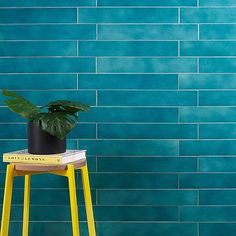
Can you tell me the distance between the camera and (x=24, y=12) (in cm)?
237

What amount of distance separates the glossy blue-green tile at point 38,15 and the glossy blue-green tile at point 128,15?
0.21ft

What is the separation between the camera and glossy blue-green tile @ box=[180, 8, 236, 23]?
235cm

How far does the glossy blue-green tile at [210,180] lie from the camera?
236cm

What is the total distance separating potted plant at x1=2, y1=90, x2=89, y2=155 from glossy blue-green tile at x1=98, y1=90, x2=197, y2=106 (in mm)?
385

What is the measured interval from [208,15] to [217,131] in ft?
1.97

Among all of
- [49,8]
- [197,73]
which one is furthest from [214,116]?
[49,8]

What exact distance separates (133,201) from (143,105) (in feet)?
1.66

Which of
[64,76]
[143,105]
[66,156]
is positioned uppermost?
[64,76]

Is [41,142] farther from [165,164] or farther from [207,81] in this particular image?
[207,81]

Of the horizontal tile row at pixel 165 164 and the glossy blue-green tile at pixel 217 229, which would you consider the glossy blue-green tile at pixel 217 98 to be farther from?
the glossy blue-green tile at pixel 217 229

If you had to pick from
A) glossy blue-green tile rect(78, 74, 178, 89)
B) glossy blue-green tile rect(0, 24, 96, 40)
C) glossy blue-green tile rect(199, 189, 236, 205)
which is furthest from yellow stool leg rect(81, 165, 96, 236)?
glossy blue-green tile rect(0, 24, 96, 40)

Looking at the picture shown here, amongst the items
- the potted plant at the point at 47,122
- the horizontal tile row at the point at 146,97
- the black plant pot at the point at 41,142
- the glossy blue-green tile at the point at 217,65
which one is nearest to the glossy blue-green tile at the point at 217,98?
the horizontal tile row at the point at 146,97

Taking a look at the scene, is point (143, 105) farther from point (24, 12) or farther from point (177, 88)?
point (24, 12)

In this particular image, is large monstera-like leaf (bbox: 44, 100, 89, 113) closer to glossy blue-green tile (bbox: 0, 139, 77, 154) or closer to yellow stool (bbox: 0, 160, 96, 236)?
yellow stool (bbox: 0, 160, 96, 236)
